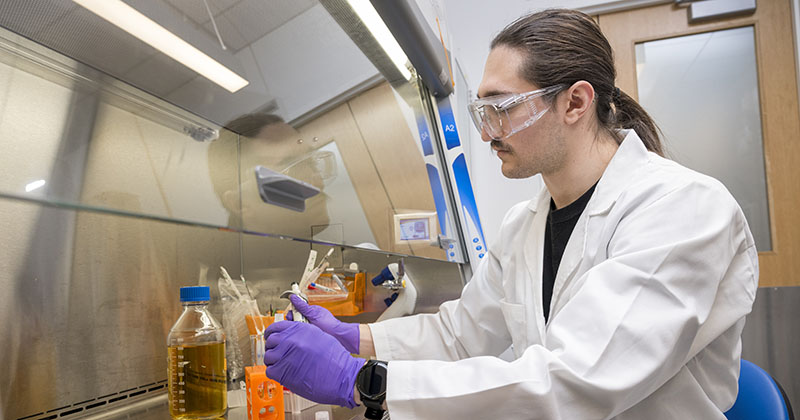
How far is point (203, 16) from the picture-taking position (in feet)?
2.31

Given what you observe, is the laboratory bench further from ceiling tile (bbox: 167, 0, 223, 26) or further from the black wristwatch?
ceiling tile (bbox: 167, 0, 223, 26)

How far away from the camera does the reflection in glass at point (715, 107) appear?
2.33m

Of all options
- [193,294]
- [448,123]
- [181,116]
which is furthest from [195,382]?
[448,123]

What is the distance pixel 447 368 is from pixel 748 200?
7.21 feet

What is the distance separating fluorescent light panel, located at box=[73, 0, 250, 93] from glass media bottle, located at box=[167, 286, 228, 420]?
43 cm

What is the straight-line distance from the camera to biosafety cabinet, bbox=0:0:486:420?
2.33 feet

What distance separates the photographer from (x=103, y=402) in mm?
981

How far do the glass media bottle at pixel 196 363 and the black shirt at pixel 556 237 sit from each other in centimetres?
75

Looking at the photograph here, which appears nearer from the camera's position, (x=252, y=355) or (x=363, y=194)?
(x=252, y=355)

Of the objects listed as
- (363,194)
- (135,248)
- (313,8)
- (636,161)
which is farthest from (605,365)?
(135,248)

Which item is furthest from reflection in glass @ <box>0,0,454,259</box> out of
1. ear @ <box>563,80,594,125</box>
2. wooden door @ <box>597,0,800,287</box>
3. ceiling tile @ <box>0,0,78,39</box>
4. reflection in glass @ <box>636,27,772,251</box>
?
wooden door @ <box>597,0,800,287</box>

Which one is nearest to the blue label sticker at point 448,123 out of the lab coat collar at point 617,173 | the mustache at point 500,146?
the mustache at point 500,146

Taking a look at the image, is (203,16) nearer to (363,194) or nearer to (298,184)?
(298,184)

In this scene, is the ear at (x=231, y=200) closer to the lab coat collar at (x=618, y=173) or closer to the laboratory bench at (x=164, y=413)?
the laboratory bench at (x=164, y=413)
